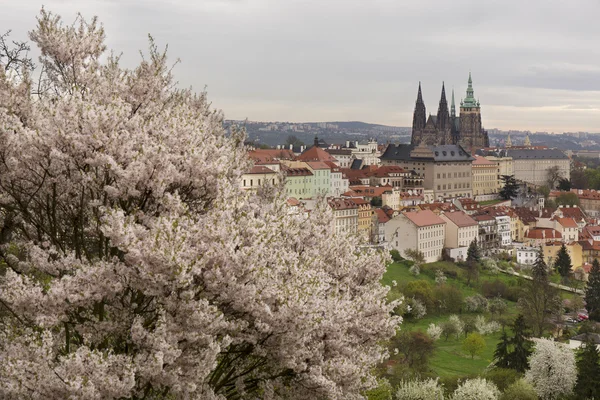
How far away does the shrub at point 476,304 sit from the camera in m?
58.1

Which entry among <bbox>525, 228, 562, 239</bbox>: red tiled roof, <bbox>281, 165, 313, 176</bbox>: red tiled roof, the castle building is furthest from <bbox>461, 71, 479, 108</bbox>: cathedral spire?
<bbox>281, 165, 313, 176</bbox>: red tiled roof

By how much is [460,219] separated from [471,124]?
262ft

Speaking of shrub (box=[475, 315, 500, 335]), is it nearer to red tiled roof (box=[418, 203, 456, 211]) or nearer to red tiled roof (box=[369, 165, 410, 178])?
red tiled roof (box=[418, 203, 456, 211])

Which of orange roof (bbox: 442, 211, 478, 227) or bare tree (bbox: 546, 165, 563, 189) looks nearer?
orange roof (bbox: 442, 211, 478, 227)

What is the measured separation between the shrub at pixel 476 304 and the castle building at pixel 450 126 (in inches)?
3325

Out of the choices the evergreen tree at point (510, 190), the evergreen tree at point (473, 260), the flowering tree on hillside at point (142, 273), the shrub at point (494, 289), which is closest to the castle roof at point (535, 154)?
the evergreen tree at point (510, 190)

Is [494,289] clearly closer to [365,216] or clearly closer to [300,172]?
[365,216]

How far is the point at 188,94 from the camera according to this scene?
1480 centimetres

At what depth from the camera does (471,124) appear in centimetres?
15525

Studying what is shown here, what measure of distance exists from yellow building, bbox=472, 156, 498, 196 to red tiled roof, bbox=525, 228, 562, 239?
1335 inches

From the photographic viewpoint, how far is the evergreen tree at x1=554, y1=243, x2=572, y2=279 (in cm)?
7275

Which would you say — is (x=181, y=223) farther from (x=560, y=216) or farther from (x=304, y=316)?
(x=560, y=216)

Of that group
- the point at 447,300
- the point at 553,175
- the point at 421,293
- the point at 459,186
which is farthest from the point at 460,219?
the point at 553,175

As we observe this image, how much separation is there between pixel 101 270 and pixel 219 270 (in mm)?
1186
